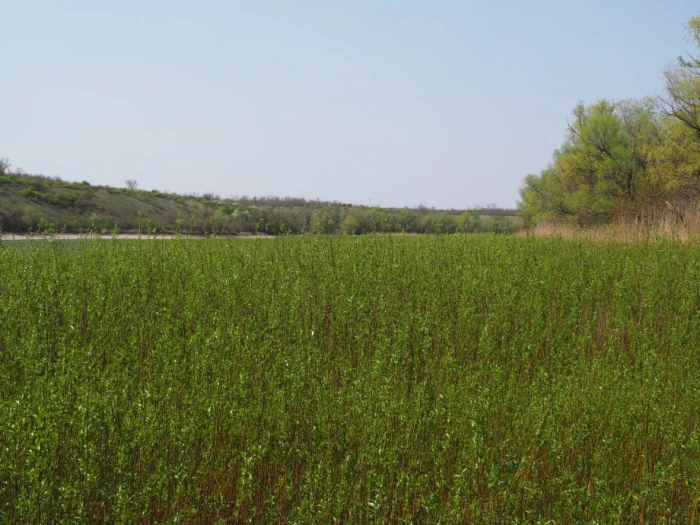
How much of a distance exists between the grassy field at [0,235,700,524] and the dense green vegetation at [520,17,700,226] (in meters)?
18.2

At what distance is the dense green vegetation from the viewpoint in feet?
87.2

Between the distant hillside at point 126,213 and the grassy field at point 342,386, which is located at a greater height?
the distant hillside at point 126,213

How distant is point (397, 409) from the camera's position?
16.1 ft

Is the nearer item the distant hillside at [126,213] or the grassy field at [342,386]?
the grassy field at [342,386]

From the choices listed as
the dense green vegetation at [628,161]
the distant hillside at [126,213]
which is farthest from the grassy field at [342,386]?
the dense green vegetation at [628,161]

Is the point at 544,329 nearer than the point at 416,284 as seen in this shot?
Yes

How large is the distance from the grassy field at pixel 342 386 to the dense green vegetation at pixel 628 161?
59.8ft

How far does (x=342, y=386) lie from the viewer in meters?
6.21

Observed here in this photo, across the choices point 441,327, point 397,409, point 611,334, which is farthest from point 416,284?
point 397,409

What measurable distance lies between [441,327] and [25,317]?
522cm

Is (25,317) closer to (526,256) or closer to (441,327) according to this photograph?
(441,327)

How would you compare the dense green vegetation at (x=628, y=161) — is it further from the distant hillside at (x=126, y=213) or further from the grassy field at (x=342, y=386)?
the grassy field at (x=342, y=386)

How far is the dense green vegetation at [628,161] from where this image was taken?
26.6 m

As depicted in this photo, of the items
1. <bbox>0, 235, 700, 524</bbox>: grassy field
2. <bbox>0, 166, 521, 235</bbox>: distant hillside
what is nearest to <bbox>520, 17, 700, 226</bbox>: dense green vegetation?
<bbox>0, 166, 521, 235</bbox>: distant hillside
